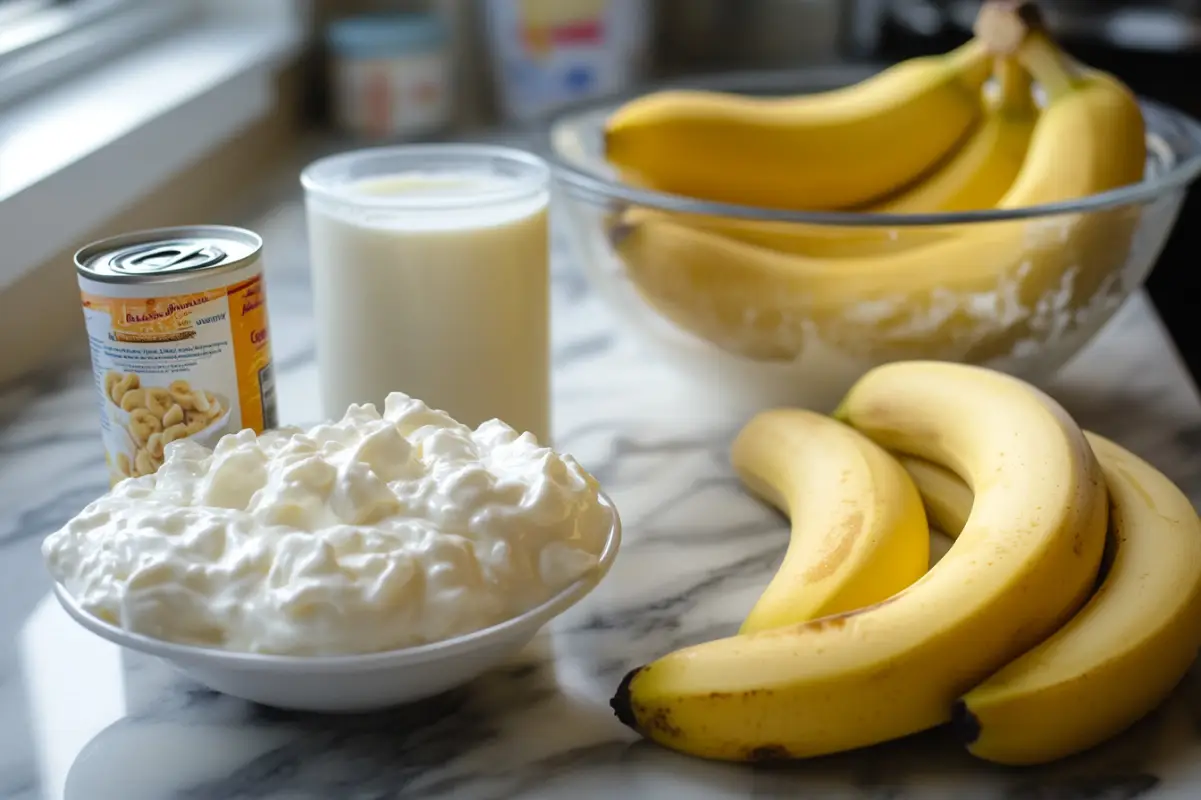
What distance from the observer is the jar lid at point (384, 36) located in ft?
4.73

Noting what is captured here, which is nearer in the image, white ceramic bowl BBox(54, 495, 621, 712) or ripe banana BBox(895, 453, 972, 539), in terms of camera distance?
white ceramic bowl BBox(54, 495, 621, 712)

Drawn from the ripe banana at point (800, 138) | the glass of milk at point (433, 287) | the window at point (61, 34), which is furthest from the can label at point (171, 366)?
the window at point (61, 34)

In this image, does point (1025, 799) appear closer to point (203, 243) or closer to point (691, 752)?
point (691, 752)

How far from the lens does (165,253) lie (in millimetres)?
628

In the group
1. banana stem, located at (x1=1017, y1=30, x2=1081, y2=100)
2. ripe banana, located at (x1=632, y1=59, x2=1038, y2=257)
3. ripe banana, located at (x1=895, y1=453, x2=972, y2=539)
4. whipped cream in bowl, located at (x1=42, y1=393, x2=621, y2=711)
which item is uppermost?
banana stem, located at (x1=1017, y1=30, x2=1081, y2=100)

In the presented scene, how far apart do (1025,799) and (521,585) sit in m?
0.22

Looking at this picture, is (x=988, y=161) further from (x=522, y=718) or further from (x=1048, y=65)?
(x=522, y=718)

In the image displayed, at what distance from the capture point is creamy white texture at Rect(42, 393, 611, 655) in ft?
1.58

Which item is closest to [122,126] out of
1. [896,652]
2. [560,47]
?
[560,47]

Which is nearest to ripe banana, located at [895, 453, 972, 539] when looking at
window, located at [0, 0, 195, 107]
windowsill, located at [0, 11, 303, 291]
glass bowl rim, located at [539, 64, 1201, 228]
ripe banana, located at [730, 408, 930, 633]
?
ripe banana, located at [730, 408, 930, 633]

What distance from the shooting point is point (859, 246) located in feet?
2.56

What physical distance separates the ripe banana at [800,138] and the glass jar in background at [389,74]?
61cm

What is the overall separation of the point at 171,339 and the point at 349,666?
0.21 meters

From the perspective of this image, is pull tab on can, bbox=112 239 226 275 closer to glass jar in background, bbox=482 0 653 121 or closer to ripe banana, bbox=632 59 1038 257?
ripe banana, bbox=632 59 1038 257
